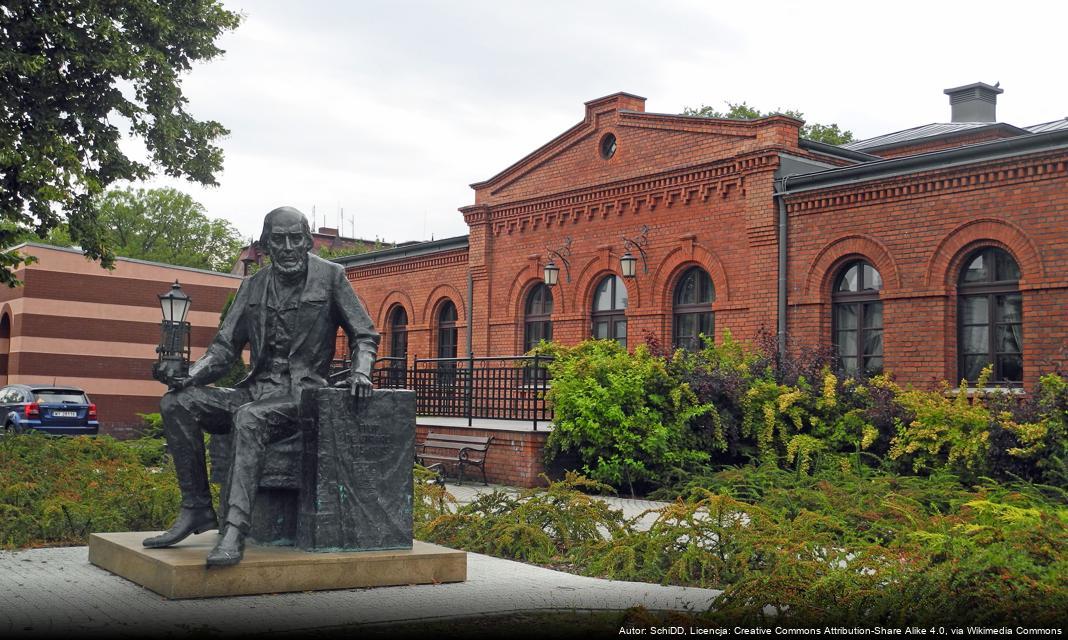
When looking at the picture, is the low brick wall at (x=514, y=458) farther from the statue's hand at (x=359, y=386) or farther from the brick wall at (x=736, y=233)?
the statue's hand at (x=359, y=386)

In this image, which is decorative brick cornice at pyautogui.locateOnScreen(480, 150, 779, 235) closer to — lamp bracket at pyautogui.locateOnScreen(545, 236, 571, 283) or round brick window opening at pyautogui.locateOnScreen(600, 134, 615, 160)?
lamp bracket at pyautogui.locateOnScreen(545, 236, 571, 283)

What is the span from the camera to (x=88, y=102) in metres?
17.0

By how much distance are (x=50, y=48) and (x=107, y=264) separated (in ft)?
11.5

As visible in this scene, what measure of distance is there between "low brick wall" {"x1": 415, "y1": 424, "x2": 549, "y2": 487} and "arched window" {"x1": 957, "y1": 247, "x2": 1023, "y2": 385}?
646 centimetres

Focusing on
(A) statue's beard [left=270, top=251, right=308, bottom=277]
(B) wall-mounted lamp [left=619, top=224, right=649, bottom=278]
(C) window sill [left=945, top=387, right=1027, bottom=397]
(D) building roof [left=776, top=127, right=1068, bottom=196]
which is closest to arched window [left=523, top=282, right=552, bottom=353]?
(B) wall-mounted lamp [left=619, top=224, right=649, bottom=278]

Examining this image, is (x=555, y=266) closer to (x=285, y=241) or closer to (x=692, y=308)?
(x=692, y=308)

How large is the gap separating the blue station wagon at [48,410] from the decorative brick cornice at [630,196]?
9.82m

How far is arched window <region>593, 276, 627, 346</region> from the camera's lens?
21906 mm

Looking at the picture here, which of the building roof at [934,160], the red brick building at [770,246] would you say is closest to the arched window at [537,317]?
the red brick building at [770,246]

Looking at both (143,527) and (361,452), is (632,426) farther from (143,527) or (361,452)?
(361,452)

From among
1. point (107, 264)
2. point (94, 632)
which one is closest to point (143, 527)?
point (94, 632)

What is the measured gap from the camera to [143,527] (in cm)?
998

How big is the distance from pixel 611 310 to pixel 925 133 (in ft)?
34.3

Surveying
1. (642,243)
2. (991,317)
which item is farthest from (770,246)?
(991,317)
